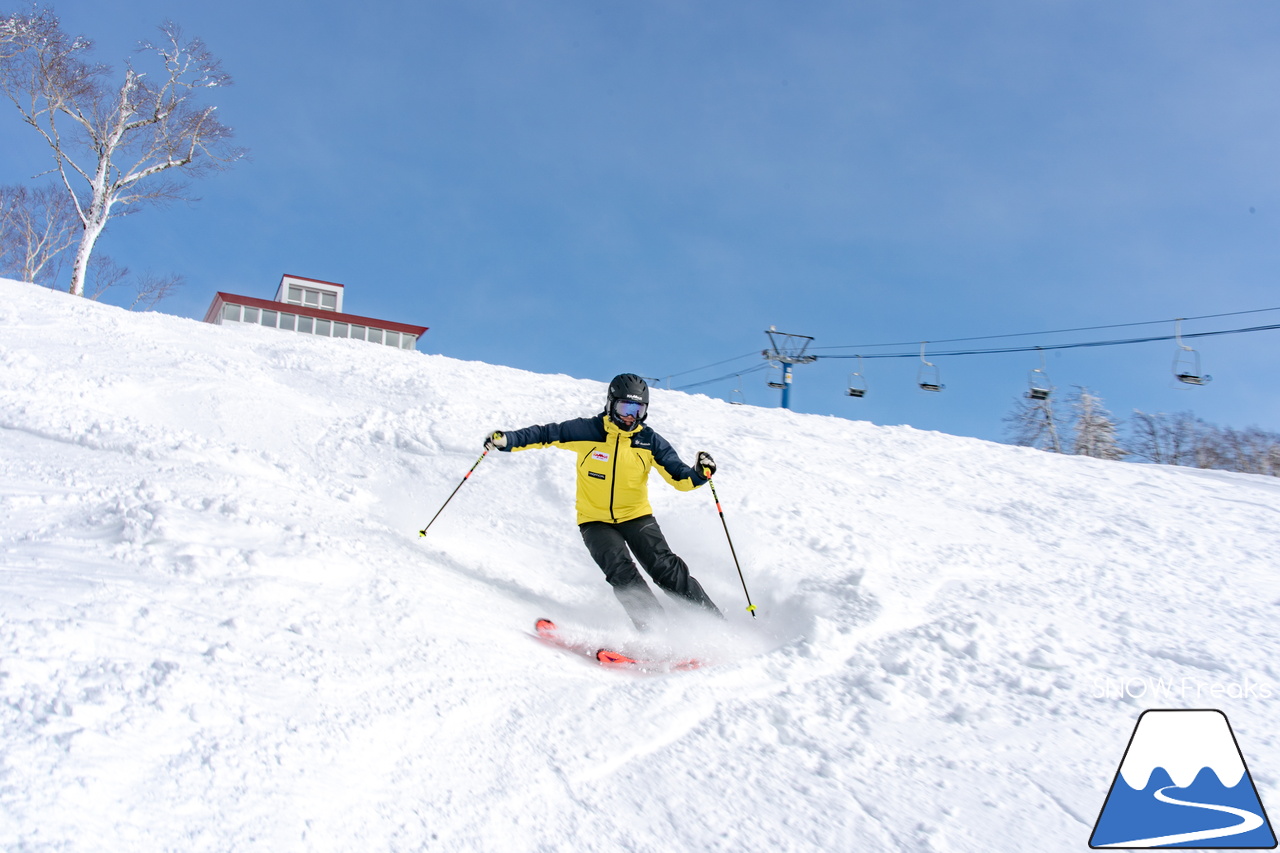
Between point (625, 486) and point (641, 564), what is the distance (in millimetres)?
547

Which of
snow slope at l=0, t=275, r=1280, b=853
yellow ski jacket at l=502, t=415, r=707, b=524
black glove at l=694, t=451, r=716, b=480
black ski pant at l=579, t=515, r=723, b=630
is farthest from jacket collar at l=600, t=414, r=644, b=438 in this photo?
snow slope at l=0, t=275, r=1280, b=853

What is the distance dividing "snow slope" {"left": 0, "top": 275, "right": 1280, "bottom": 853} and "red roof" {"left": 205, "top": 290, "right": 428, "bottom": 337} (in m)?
30.4

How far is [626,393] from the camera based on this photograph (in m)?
5.13

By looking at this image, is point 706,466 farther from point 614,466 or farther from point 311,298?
point 311,298

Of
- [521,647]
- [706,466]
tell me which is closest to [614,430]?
[706,466]

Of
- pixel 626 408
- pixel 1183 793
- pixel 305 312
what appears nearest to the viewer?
pixel 1183 793

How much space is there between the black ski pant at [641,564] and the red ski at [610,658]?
0.53m

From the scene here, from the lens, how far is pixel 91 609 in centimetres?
287

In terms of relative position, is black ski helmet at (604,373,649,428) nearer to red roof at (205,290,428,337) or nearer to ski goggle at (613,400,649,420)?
ski goggle at (613,400,649,420)

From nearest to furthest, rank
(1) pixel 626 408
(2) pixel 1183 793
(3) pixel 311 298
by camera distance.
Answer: (2) pixel 1183 793 → (1) pixel 626 408 → (3) pixel 311 298

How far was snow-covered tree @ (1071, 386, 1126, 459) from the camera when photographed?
4197cm

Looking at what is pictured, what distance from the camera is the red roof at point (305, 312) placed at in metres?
35.0

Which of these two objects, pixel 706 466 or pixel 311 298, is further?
pixel 311 298

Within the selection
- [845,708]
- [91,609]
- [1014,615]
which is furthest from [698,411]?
[91,609]
